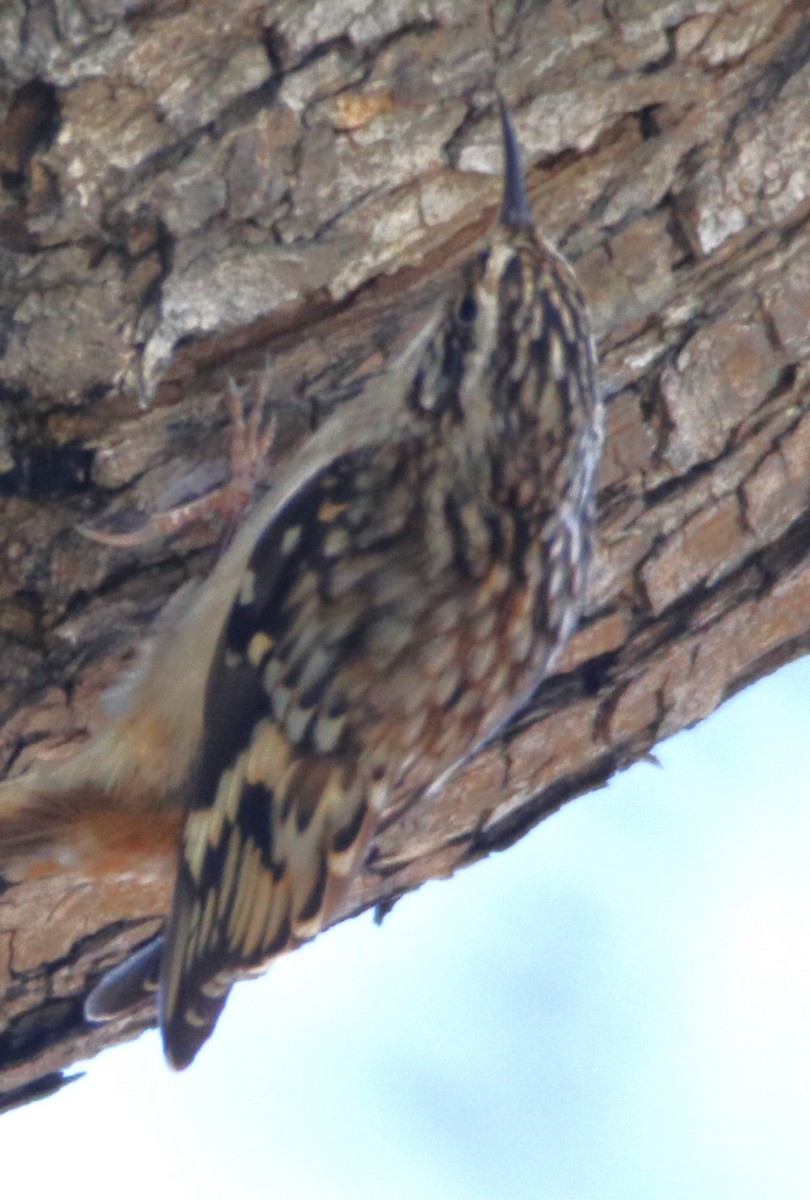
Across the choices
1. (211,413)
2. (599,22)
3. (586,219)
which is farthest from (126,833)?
(599,22)

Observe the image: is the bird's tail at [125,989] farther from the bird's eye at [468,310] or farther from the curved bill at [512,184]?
the curved bill at [512,184]

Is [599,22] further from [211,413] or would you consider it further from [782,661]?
[782,661]

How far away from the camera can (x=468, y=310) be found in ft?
5.18

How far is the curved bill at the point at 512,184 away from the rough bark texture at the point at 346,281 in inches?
3.3

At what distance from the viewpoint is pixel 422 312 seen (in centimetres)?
163

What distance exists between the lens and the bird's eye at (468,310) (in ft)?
5.16

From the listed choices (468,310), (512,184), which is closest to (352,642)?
(468,310)

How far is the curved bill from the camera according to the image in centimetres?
142

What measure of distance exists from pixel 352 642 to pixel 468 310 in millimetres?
371

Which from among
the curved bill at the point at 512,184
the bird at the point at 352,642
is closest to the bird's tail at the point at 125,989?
the bird at the point at 352,642

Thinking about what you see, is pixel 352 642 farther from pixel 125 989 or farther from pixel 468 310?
pixel 125 989

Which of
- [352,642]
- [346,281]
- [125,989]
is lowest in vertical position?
[125,989]

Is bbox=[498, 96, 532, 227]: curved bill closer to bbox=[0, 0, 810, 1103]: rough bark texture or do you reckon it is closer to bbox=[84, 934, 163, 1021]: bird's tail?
bbox=[0, 0, 810, 1103]: rough bark texture

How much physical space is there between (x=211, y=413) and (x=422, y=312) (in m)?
0.26
